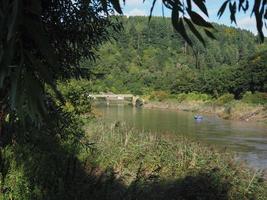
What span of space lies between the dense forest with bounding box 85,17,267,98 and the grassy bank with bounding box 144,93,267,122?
2.49 m

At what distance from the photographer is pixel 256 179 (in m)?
11.1

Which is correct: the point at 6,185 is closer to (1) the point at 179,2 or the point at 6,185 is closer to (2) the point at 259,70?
(1) the point at 179,2

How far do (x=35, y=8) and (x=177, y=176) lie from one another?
10.4 meters

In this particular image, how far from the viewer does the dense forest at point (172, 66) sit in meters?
68.4

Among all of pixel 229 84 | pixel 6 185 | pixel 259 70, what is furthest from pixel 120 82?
pixel 6 185

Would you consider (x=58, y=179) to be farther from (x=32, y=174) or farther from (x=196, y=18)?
(x=196, y=18)

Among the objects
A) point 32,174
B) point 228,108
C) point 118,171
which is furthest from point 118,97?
point 32,174

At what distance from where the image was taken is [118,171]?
10523mm

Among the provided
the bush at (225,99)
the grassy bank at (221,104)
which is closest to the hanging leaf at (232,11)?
the grassy bank at (221,104)

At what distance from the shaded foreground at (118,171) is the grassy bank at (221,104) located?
3530 cm

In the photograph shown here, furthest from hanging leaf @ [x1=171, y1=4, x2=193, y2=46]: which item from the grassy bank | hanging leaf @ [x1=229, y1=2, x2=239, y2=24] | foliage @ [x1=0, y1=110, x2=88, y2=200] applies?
the grassy bank

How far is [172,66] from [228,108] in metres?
68.1

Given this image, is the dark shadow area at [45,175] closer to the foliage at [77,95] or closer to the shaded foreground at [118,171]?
the shaded foreground at [118,171]

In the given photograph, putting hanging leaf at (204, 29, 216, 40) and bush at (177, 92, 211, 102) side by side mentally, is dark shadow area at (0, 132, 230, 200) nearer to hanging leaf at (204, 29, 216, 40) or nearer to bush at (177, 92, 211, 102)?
hanging leaf at (204, 29, 216, 40)
